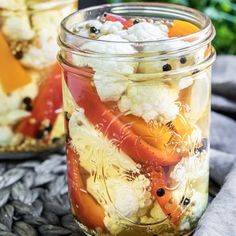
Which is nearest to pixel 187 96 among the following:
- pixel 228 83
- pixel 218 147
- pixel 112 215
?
pixel 112 215

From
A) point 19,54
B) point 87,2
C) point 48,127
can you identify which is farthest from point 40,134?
point 87,2

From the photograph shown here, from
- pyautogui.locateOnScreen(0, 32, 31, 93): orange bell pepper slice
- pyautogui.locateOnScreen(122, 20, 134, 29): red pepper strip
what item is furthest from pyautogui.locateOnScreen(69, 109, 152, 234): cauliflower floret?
pyautogui.locateOnScreen(0, 32, 31, 93): orange bell pepper slice

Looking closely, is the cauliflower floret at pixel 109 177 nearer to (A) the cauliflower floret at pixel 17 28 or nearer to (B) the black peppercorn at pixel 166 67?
(B) the black peppercorn at pixel 166 67

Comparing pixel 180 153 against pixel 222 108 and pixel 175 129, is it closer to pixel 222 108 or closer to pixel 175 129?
pixel 175 129

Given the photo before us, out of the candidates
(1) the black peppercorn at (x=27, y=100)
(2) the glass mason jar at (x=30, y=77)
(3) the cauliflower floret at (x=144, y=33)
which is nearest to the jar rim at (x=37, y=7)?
(2) the glass mason jar at (x=30, y=77)

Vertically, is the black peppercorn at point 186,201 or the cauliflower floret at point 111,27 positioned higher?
the cauliflower floret at point 111,27

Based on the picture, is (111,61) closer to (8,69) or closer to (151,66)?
(151,66)
